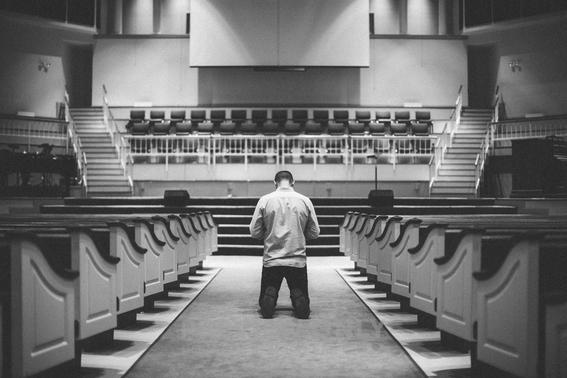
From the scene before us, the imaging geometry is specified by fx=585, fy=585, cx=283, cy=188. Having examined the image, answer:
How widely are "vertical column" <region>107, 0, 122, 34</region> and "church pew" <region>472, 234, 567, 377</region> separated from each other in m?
17.2

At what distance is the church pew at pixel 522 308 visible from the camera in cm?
218

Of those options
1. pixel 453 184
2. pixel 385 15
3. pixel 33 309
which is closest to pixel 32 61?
pixel 385 15

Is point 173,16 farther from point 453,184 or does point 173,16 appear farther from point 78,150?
point 453,184

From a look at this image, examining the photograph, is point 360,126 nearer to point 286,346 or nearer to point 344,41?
point 344,41

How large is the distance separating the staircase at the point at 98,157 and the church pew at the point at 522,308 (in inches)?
445

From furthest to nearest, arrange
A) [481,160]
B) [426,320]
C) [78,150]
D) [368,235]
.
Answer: [78,150] < [481,160] < [368,235] < [426,320]

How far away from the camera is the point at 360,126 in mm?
14539

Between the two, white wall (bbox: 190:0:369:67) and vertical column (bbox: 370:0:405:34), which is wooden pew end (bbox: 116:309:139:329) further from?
vertical column (bbox: 370:0:405:34)

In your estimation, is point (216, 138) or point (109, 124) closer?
point (216, 138)

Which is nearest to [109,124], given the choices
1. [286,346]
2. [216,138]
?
[216,138]

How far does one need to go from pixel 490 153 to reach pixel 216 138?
6.73 meters

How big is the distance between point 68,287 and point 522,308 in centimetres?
194

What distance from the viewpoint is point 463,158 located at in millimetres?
14297

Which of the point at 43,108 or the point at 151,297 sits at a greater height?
the point at 43,108
